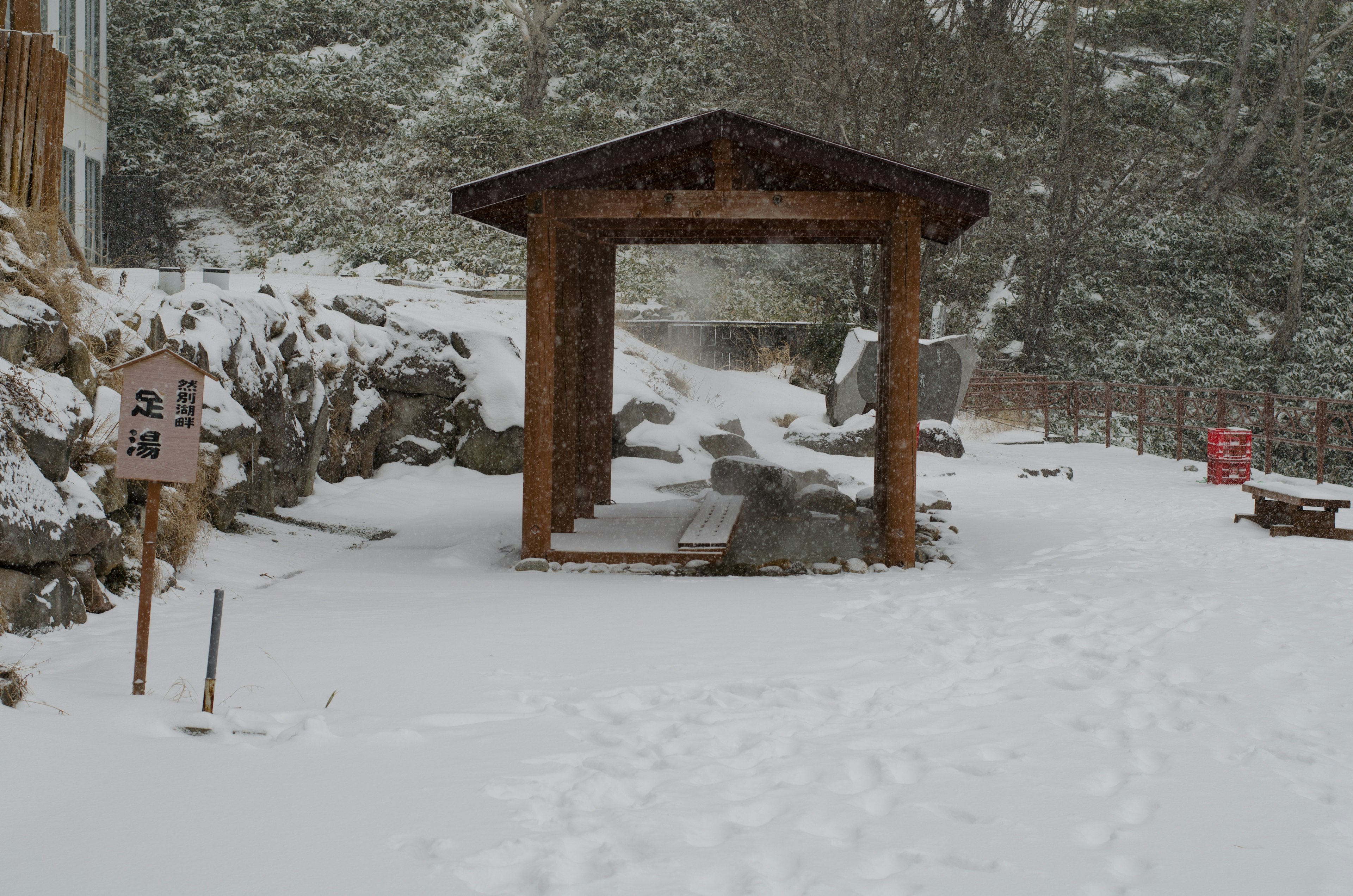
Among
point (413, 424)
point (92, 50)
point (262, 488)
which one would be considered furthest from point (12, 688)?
point (92, 50)

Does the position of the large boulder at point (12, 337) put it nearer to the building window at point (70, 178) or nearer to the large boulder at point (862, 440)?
the large boulder at point (862, 440)

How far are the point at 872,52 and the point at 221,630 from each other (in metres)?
15.6

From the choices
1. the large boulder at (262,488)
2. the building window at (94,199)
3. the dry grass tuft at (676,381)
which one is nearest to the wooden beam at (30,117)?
the large boulder at (262,488)

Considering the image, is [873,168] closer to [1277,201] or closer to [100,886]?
[100,886]

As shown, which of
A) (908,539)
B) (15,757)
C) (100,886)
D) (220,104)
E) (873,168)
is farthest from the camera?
(220,104)

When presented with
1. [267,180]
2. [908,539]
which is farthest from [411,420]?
Answer: [267,180]

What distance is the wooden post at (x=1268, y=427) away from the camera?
38.8 feet

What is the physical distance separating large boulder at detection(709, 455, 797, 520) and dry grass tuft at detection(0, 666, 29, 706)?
6395mm

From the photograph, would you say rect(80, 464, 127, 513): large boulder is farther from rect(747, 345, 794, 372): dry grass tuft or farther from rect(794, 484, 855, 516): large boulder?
rect(747, 345, 794, 372): dry grass tuft

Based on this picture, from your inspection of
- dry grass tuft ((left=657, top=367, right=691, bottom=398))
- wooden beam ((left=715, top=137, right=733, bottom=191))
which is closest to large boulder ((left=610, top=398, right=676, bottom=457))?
dry grass tuft ((left=657, top=367, right=691, bottom=398))

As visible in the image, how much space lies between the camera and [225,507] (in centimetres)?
694

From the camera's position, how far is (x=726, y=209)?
21.7 ft

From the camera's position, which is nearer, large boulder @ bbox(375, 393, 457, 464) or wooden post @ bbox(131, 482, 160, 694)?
wooden post @ bbox(131, 482, 160, 694)

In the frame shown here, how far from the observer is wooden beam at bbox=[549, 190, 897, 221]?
21.8ft
